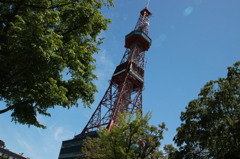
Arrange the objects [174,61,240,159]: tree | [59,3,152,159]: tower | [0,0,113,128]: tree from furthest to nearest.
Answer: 1. [59,3,152,159]: tower
2. [174,61,240,159]: tree
3. [0,0,113,128]: tree

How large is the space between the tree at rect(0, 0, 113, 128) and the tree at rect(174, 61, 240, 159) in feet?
26.5

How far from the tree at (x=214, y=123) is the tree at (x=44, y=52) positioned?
8.08 m

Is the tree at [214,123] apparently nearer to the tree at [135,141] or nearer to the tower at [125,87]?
the tree at [135,141]

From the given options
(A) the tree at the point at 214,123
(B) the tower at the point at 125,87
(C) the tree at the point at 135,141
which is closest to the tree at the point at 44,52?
(C) the tree at the point at 135,141

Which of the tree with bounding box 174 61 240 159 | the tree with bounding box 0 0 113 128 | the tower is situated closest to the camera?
the tree with bounding box 0 0 113 128

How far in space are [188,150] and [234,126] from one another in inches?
137

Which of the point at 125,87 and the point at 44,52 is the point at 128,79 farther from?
the point at 44,52

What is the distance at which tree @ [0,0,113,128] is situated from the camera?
791 centimetres

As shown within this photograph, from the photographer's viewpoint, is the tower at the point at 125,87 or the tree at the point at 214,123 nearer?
the tree at the point at 214,123

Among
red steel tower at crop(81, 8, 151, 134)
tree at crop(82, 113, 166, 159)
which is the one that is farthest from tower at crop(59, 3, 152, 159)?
tree at crop(82, 113, 166, 159)

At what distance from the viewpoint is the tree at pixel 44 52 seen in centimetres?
791

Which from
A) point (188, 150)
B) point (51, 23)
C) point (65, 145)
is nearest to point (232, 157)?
point (188, 150)

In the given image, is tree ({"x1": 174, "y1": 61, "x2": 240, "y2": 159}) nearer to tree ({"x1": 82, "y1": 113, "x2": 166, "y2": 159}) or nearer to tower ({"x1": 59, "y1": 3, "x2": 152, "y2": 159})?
tree ({"x1": 82, "y1": 113, "x2": 166, "y2": 159})

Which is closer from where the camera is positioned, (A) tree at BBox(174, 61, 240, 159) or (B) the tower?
(A) tree at BBox(174, 61, 240, 159)
